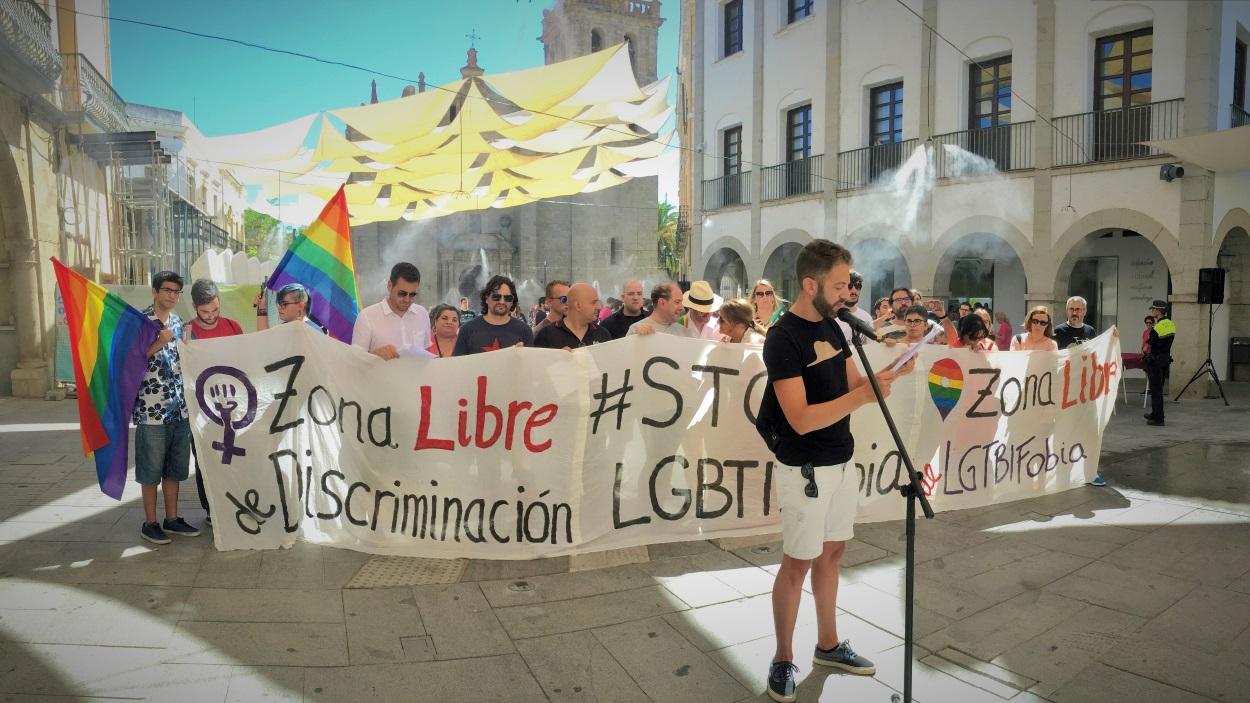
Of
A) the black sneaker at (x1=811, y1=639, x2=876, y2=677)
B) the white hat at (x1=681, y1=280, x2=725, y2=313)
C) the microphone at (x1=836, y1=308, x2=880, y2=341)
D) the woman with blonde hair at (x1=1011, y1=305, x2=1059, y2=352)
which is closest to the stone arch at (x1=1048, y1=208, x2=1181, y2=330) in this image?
the woman with blonde hair at (x1=1011, y1=305, x2=1059, y2=352)

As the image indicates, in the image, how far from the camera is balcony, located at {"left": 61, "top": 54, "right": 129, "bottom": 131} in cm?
1264

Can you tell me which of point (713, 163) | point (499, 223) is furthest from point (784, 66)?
point (499, 223)

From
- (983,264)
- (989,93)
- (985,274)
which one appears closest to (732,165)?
(983,264)

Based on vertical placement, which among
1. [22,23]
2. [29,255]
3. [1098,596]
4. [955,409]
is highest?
[22,23]

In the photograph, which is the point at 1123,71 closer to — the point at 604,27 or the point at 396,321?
the point at 396,321

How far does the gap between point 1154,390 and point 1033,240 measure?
19.0 feet

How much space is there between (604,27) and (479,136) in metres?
36.6

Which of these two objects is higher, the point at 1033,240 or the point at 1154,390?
the point at 1033,240

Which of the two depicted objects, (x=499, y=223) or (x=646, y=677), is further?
(x=499, y=223)

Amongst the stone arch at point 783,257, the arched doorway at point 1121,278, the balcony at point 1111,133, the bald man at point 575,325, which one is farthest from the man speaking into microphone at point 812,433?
the stone arch at point 783,257

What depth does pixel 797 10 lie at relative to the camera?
776 inches

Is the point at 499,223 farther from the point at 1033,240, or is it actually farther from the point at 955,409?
the point at 955,409

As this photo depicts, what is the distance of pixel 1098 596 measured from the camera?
164 inches

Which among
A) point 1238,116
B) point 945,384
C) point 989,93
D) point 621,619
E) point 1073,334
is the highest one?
point 989,93
